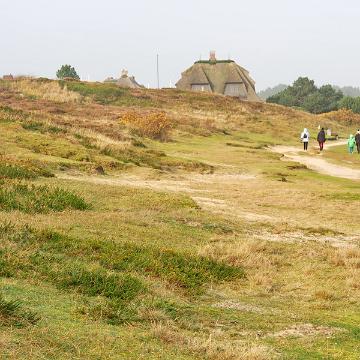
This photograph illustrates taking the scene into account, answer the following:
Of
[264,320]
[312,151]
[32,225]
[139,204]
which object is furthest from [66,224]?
[312,151]

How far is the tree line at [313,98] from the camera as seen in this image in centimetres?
11394

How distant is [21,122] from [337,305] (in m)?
25.6

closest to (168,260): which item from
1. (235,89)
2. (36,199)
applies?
(36,199)

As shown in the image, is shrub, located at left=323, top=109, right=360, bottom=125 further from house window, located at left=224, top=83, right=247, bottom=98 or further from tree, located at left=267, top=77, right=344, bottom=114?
tree, located at left=267, top=77, right=344, bottom=114

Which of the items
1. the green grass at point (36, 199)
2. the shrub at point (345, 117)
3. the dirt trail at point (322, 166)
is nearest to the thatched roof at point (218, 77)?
the shrub at point (345, 117)

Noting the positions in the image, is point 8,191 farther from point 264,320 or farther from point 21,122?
point 21,122

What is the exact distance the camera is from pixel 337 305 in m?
10.1

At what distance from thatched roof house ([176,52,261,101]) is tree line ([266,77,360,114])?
18755 millimetres

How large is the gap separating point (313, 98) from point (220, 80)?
961 inches

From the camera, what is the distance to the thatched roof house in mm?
102938

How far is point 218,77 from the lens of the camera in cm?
10388

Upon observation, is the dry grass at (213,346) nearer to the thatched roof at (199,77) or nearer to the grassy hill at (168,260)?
the grassy hill at (168,260)

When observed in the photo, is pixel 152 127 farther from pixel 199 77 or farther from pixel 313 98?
pixel 313 98

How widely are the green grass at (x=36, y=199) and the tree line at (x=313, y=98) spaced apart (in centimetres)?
9980
